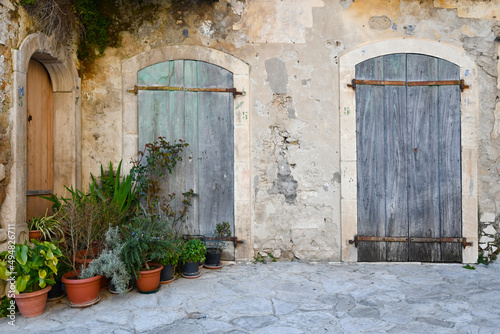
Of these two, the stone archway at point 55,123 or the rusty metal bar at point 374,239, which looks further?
the rusty metal bar at point 374,239

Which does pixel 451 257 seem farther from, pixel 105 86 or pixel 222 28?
pixel 105 86

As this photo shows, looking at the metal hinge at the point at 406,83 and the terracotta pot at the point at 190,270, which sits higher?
the metal hinge at the point at 406,83

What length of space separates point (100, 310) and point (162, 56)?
2.90 m

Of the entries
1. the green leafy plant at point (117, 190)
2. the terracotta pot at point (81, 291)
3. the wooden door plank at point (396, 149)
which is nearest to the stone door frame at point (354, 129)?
the wooden door plank at point (396, 149)

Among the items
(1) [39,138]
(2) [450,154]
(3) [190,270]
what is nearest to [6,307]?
(3) [190,270]

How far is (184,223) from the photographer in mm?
4496

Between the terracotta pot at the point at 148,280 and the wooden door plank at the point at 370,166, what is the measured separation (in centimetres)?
243

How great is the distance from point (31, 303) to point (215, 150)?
2416 millimetres

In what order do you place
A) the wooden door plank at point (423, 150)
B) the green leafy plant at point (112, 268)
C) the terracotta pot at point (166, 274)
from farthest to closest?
1. the wooden door plank at point (423, 150)
2. the terracotta pot at point (166, 274)
3. the green leafy plant at point (112, 268)

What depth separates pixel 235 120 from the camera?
4.53 m

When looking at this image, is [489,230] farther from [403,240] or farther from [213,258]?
[213,258]

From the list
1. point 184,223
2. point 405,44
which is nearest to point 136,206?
point 184,223

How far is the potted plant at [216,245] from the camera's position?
4320mm

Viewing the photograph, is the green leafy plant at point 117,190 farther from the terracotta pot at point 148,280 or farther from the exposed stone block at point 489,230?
the exposed stone block at point 489,230
